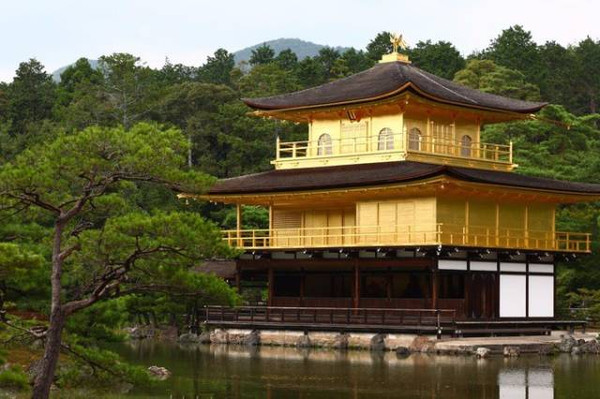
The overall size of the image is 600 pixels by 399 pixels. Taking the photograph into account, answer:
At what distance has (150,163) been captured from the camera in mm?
21016

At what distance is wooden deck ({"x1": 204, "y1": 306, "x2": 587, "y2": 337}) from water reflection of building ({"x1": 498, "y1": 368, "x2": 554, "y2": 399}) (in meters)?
7.32

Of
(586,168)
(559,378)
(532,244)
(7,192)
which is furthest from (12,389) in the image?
(586,168)

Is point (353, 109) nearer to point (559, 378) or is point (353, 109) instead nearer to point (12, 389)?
point (559, 378)

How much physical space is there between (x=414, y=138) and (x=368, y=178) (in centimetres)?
435

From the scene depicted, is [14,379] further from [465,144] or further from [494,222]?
[465,144]

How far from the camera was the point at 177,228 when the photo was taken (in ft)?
68.2

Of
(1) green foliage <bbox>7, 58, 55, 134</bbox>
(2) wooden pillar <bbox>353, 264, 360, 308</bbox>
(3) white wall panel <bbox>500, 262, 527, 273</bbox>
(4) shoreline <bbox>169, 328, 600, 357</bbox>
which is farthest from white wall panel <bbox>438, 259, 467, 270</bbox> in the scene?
(1) green foliage <bbox>7, 58, 55, 134</bbox>

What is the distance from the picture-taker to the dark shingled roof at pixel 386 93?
46.9m

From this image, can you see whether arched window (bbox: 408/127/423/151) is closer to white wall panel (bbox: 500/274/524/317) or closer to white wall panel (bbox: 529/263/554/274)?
white wall panel (bbox: 529/263/554/274)

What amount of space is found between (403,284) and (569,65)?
146ft

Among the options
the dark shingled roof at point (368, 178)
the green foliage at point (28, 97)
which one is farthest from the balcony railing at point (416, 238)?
the green foliage at point (28, 97)

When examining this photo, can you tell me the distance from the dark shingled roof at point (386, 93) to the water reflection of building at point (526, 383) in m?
14.4

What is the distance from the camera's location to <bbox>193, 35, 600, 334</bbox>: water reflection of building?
143ft

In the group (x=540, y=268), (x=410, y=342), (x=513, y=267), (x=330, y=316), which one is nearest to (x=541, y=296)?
(x=540, y=268)
